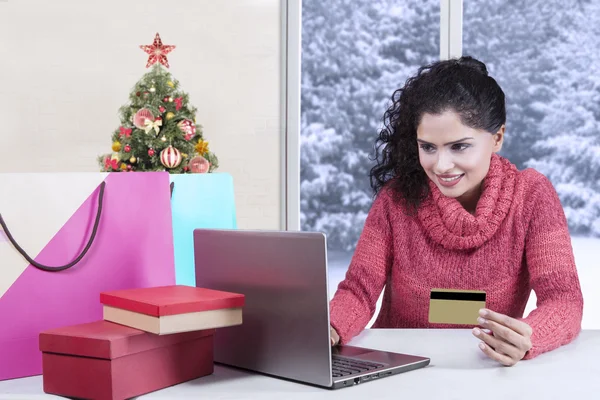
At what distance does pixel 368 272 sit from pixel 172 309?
75cm

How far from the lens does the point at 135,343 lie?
2.95 feet

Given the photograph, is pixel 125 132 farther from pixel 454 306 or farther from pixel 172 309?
pixel 172 309

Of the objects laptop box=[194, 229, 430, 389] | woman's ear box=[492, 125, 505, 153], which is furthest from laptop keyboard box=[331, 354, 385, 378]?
woman's ear box=[492, 125, 505, 153]

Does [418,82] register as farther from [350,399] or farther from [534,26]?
[534,26]

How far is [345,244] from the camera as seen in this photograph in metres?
3.79

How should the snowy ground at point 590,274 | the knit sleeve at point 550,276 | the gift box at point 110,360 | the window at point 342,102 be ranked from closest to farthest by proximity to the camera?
the gift box at point 110,360, the knit sleeve at point 550,276, the snowy ground at point 590,274, the window at point 342,102

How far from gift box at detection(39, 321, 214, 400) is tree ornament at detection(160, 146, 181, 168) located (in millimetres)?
1714

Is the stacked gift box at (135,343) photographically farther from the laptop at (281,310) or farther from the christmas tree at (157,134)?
the christmas tree at (157,134)

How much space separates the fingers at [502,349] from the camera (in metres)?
1.06

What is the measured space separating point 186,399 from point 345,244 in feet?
9.58

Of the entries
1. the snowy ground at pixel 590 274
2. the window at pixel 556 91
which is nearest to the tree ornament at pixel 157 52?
the snowy ground at pixel 590 274

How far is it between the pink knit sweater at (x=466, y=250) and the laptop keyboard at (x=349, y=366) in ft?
1.06

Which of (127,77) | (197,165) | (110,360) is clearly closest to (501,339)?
(110,360)

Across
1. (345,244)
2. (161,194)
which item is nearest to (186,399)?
(161,194)
